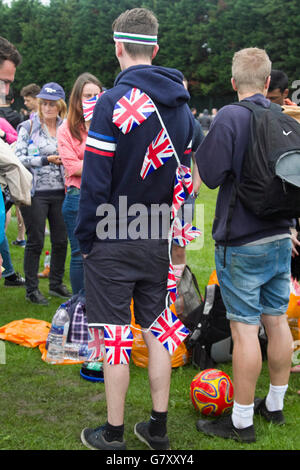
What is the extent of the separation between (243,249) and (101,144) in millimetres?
965

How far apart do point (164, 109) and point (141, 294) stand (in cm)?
101

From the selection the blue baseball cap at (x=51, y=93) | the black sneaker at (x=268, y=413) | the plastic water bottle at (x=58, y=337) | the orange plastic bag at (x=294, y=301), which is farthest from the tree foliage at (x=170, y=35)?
the black sneaker at (x=268, y=413)

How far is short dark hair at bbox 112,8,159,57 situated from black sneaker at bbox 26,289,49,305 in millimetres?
3525

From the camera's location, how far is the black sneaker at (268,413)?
3.41 m

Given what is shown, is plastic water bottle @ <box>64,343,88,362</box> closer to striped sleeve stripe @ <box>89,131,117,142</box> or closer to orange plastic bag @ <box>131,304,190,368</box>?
orange plastic bag @ <box>131,304,190,368</box>

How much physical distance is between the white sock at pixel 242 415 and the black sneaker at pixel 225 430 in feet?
0.09

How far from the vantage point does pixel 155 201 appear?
301 cm

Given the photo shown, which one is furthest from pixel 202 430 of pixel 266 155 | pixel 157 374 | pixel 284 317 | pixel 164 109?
pixel 164 109

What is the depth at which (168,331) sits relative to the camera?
3.11 metres

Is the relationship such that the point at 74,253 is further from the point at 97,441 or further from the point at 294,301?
the point at 97,441

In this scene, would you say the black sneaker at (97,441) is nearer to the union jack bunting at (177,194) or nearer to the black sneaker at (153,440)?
the black sneaker at (153,440)

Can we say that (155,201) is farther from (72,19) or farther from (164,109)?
(72,19)

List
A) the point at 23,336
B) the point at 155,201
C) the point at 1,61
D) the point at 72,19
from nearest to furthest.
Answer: the point at 155,201 < the point at 1,61 < the point at 23,336 < the point at 72,19

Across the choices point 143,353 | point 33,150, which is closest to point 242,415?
point 143,353
